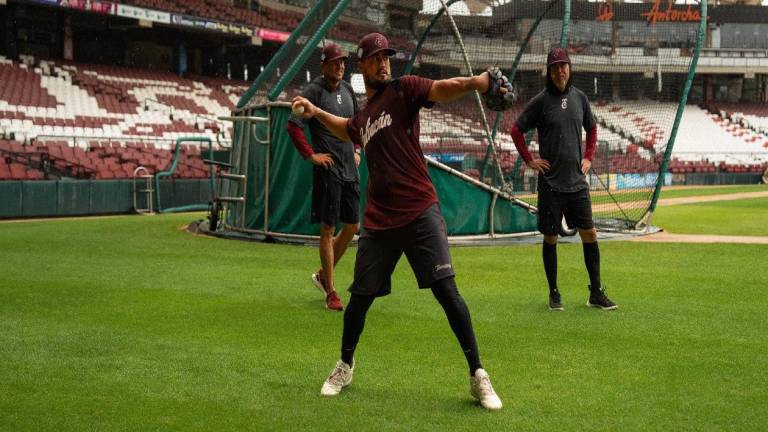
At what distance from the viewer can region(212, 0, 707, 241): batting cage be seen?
13.4m

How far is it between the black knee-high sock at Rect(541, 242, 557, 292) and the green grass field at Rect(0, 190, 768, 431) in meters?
0.28

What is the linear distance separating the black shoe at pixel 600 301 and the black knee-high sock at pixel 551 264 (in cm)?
35

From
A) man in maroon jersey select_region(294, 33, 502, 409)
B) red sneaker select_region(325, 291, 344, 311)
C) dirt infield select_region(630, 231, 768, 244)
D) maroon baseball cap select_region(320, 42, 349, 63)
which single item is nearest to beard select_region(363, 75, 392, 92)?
man in maroon jersey select_region(294, 33, 502, 409)

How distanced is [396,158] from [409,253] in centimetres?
54

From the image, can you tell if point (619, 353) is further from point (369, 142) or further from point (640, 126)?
point (640, 126)

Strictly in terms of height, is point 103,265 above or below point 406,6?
below

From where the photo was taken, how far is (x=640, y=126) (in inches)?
653

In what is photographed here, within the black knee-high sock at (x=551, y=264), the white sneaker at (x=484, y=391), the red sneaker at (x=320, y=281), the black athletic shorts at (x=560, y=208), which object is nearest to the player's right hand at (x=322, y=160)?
the red sneaker at (x=320, y=281)

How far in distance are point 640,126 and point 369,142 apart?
12.6m

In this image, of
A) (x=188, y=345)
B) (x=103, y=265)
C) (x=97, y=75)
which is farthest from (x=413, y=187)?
(x=97, y=75)

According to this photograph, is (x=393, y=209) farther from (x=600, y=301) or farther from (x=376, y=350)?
(x=600, y=301)

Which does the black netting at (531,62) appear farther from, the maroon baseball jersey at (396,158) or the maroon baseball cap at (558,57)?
the maroon baseball jersey at (396,158)

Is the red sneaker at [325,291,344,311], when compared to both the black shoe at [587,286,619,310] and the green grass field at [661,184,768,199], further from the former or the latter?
the green grass field at [661,184,768,199]

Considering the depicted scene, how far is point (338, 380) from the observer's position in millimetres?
4926
